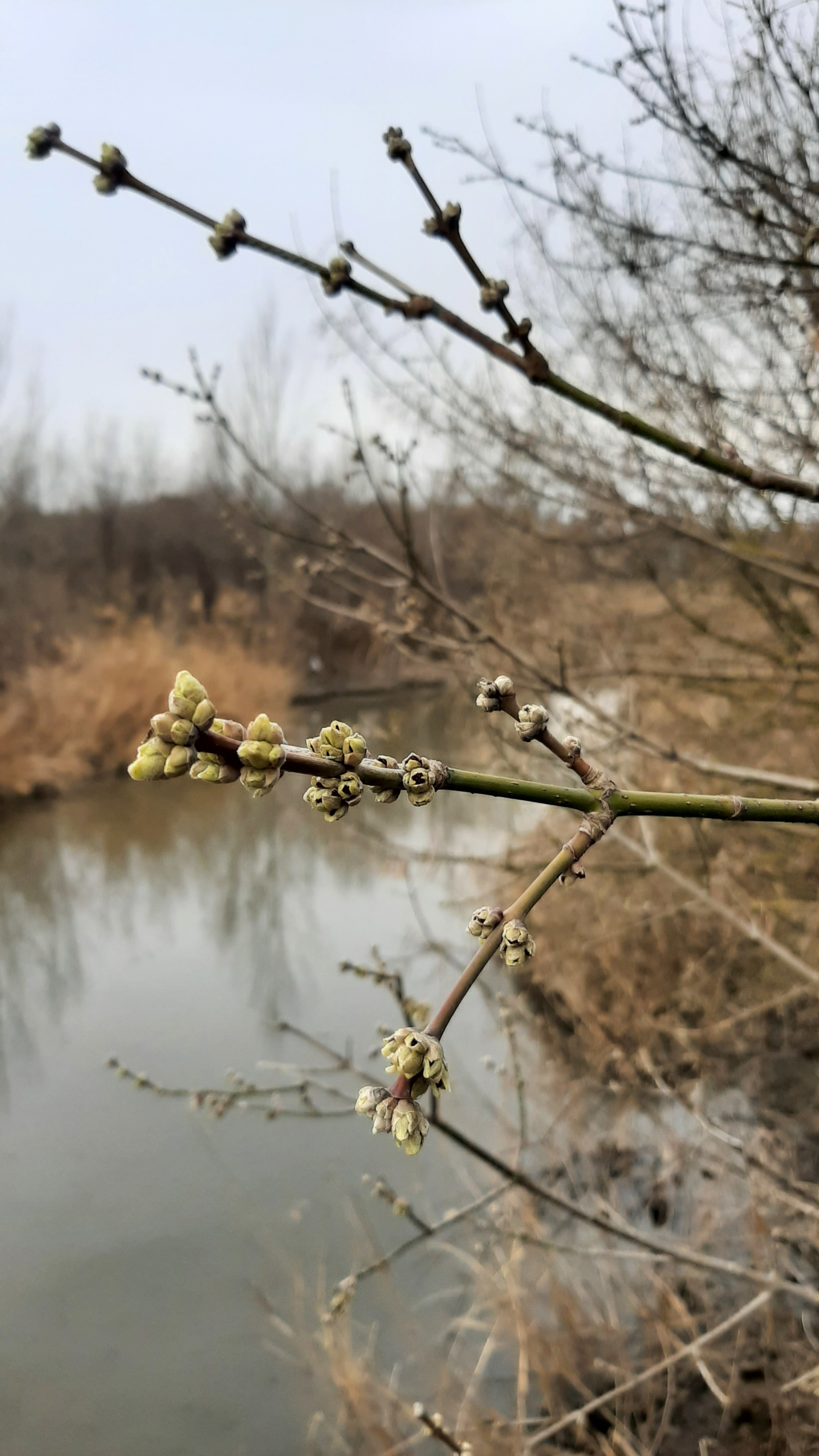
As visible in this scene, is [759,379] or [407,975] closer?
[759,379]

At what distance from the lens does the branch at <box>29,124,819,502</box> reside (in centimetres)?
93

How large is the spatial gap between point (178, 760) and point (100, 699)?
37.9 feet

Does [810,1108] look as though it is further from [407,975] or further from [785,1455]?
[407,975]

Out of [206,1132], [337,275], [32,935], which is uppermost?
[337,275]

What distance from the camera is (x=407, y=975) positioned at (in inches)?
222

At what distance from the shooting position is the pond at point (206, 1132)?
146 inches

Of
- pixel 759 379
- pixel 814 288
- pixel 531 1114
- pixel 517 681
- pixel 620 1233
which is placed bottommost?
pixel 531 1114

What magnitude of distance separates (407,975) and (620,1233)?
3.46 metres

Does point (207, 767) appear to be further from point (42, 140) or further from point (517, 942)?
point (42, 140)

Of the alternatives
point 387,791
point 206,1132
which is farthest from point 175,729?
point 206,1132

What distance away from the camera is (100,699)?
37.3 feet

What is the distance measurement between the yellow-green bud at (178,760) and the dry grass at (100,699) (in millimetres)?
9701

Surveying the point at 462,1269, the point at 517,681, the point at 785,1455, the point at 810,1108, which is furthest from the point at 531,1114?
the point at 517,681

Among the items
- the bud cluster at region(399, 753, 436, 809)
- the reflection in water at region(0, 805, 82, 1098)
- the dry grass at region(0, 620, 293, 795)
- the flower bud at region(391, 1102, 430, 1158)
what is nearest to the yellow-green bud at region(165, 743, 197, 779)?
the bud cluster at region(399, 753, 436, 809)
